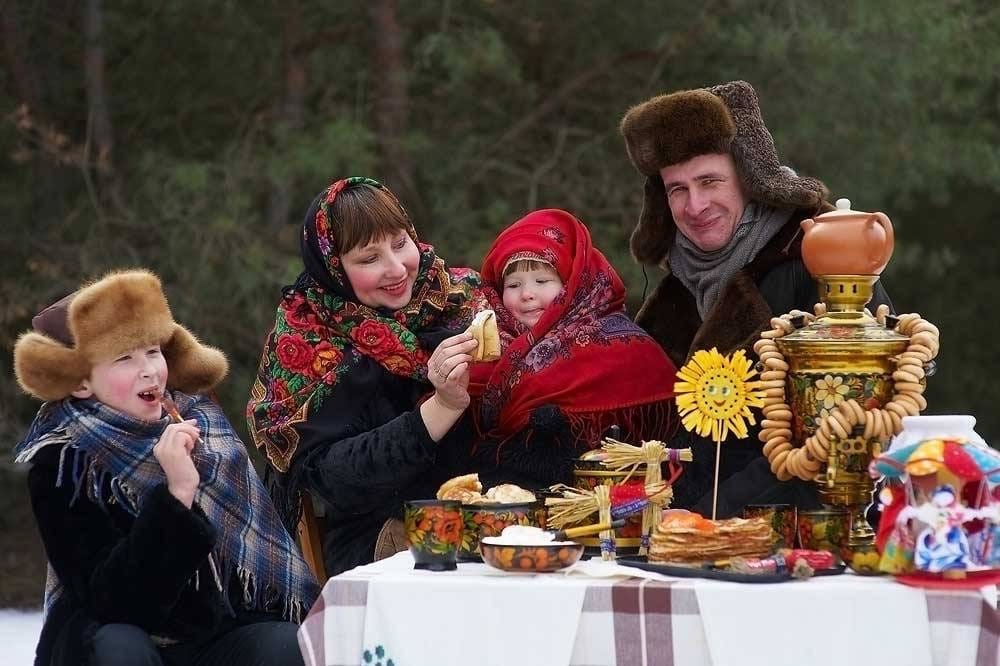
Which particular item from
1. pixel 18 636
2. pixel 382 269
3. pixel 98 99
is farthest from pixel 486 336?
pixel 98 99

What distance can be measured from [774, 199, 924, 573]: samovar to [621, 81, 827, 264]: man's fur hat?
51 centimetres

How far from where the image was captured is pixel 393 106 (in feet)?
25.6

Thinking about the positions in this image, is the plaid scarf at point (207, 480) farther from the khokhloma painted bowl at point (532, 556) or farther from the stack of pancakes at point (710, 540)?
the stack of pancakes at point (710, 540)

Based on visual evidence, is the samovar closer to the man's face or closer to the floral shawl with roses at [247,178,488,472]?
the man's face

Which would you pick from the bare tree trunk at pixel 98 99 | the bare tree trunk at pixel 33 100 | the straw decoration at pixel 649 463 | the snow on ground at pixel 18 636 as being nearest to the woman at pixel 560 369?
the straw decoration at pixel 649 463

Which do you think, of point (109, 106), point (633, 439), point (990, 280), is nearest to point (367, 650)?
point (633, 439)

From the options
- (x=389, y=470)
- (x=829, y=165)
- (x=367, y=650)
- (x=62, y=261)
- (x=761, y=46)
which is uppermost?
(x=761, y=46)

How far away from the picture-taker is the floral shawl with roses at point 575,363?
118 inches

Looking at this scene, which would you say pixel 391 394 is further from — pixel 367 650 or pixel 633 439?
pixel 367 650

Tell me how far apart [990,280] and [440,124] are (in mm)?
5621

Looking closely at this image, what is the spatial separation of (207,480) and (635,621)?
1106mm

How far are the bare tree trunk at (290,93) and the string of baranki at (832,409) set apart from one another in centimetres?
552

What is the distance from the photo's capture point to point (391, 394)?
3156mm

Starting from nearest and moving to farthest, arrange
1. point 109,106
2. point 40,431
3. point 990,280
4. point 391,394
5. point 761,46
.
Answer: point 40,431 < point 391,394 < point 761,46 < point 109,106 < point 990,280
